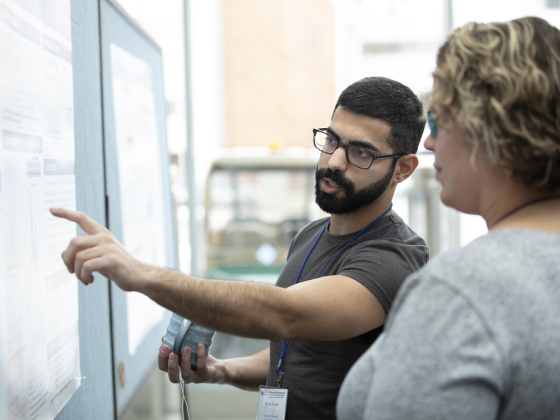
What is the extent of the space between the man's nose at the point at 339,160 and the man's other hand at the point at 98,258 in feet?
1.90

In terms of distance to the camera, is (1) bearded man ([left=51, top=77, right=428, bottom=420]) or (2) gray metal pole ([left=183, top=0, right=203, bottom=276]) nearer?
(1) bearded man ([left=51, top=77, right=428, bottom=420])

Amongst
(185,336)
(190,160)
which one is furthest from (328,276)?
(190,160)

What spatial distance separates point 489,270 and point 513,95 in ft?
0.76

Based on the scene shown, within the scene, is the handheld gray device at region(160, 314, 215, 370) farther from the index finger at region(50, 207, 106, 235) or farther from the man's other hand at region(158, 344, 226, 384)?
the index finger at region(50, 207, 106, 235)

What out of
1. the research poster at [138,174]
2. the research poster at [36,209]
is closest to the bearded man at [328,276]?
the research poster at [36,209]

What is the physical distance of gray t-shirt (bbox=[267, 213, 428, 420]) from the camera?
3.67 feet

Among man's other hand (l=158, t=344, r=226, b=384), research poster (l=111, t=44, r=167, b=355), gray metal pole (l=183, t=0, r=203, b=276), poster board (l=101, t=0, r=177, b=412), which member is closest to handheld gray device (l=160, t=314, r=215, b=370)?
man's other hand (l=158, t=344, r=226, b=384)

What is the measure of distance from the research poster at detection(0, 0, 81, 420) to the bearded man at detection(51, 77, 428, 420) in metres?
0.19

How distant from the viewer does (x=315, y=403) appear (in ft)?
3.83

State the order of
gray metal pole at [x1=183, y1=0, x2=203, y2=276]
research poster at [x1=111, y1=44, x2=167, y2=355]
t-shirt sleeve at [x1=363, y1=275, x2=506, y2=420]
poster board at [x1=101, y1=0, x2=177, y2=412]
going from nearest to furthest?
t-shirt sleeve at [x1=363, y1=275, x2=506, y2=420] < poster board at [x1=101, y1=0, x2=177, y2=412] < research poster at [x1=111, y1=44, x2=167, y2=355] < gray metal pole at [x1=183, y1=0, x2=203, y2=276]

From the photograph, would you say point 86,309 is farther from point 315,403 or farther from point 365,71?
point 365,71

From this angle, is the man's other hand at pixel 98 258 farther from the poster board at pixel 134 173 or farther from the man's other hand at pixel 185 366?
the poster board at pixel 134 173

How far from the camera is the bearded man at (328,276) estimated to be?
0.91m

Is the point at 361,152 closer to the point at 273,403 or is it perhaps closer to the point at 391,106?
the point at 391,106
